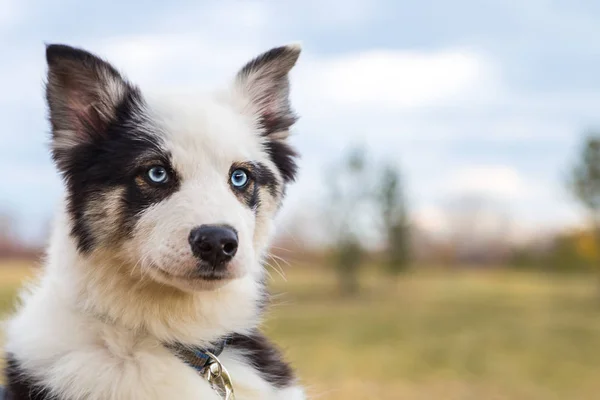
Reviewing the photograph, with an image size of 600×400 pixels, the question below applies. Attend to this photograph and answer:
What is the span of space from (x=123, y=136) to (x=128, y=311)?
35.9 inches

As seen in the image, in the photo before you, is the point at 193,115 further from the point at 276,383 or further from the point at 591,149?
the point at 591,149

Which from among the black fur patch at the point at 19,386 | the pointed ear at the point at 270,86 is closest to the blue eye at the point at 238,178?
the pointed ear at the point at 270,86

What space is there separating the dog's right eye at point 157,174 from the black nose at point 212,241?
0.41m

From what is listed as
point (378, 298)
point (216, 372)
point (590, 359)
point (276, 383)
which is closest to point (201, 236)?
point (216, 372)

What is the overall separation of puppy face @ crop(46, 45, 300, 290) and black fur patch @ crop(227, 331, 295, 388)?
15.0 inches

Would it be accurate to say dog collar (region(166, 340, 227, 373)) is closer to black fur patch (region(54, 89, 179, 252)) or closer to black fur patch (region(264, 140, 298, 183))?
black fur patch (region(54, 89, 179, 252))

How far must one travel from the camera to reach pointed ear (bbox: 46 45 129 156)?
150 inches

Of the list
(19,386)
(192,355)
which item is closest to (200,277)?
(192,355)

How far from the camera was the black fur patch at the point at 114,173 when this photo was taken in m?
3.62

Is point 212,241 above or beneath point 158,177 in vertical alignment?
beneath

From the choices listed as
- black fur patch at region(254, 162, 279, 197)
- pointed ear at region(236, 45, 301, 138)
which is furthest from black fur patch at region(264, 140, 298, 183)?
black fur patch at region(254, 162, 279, 197)

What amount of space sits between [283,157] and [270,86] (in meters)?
0.43

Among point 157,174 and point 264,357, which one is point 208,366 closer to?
point 264,357

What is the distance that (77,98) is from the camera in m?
3.88
